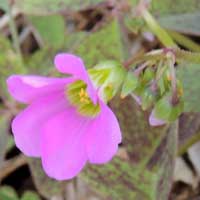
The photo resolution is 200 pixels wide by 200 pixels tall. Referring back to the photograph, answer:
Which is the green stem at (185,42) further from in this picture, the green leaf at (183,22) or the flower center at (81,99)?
the flower center at (81,99)

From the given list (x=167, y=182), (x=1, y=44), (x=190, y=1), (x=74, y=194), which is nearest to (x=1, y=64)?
(x=1, y=44)

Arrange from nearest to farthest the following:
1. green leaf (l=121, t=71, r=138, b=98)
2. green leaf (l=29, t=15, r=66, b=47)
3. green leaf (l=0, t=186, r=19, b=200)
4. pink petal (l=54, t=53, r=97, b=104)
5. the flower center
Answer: pink petal (l=54, t=53, r=97, b=104), green leaf (l=121, t=71, r=138, b=98), the flower center, green leaf (l=0, t=186, r=19, b=200), green leaf (l=29, t=15, r=66, b=47)

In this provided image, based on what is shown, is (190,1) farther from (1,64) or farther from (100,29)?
(1,64)

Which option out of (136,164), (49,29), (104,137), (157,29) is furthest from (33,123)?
(49,29)

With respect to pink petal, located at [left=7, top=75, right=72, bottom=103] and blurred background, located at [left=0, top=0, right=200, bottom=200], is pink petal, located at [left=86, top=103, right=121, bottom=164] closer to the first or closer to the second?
pink petal, located at [left=7, top=75, right=72, bottom=103]

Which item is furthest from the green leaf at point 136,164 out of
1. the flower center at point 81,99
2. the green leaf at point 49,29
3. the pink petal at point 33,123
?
the green leaf at point 49,29

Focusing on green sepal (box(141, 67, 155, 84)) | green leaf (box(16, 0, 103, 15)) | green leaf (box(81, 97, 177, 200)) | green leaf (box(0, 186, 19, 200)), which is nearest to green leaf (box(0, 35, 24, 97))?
green leaf (box(16, 0, 103, 15))
